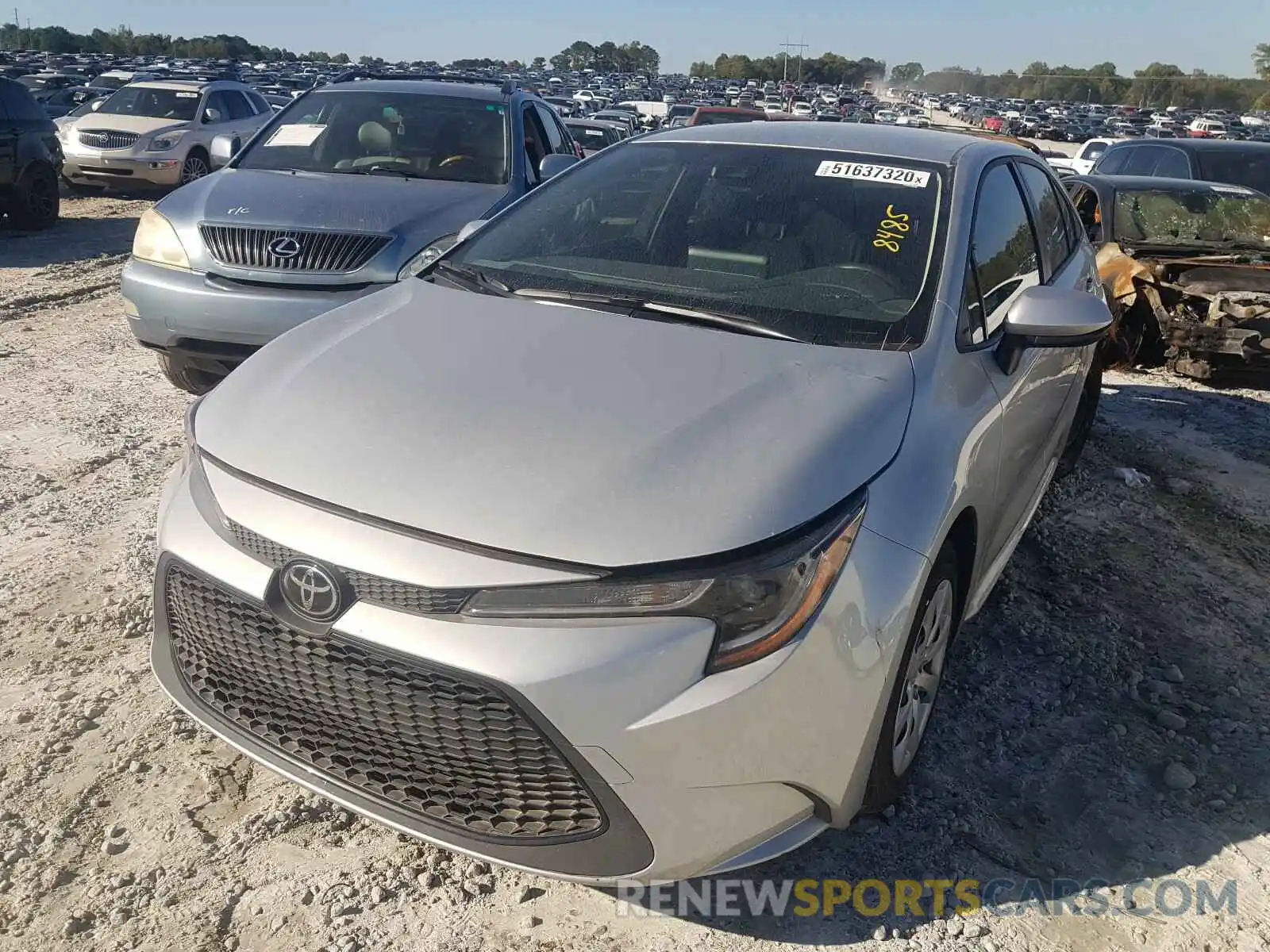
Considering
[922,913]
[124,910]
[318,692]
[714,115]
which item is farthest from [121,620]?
[714,115]

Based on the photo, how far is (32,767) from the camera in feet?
9.00

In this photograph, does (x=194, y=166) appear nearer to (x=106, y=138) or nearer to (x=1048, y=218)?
(x=106, y=138)

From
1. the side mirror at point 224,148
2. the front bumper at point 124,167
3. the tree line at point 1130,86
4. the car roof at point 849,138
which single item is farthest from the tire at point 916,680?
the tree line at point 1130,86

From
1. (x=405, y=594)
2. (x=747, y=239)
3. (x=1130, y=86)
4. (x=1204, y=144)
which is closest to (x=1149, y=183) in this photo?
(x=1204, y=144)

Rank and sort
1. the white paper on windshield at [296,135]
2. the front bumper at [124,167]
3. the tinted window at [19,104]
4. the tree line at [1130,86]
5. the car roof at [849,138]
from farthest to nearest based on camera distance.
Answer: the tree line at [1130,86]
the front bumper at [124,167]
the tinted window at [19,104]
the white paper on windshield at [296,135]
the car roof at [849,138]

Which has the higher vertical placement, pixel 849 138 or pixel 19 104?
pixel 849 138

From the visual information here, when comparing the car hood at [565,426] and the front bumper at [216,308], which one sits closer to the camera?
the car hood at [565,426]

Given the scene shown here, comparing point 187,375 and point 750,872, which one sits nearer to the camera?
point 750,872

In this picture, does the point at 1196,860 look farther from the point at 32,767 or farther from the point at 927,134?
the point at 32,767

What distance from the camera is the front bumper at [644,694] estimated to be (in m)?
1.96

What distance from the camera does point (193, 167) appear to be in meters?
14.8

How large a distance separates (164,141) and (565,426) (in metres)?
14.2

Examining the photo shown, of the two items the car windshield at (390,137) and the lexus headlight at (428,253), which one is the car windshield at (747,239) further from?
the car windshield at (390,137)

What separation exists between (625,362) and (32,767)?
1870mm
